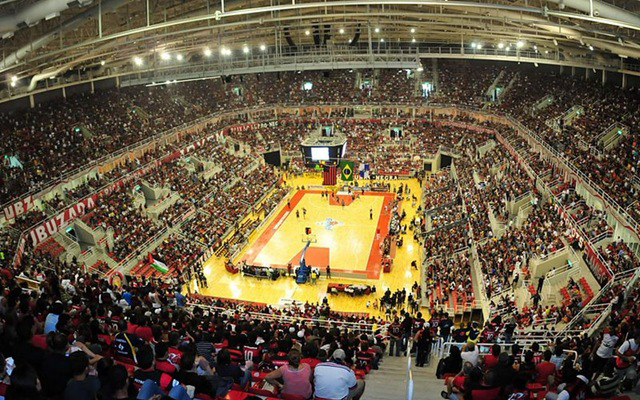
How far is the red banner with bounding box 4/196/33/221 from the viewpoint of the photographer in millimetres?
24422

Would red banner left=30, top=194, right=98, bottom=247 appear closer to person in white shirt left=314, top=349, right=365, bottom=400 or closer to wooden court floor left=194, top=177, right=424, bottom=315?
wooden court floor left=194, top=177, right=424, bottom=315

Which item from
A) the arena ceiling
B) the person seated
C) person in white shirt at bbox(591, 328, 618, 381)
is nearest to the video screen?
the arena ceiling

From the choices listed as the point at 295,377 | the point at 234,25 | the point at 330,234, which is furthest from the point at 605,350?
the point at 330,234

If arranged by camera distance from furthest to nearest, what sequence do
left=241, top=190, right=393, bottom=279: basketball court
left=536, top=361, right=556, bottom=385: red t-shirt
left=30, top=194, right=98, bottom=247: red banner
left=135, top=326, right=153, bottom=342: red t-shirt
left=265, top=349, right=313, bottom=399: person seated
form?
left=241, top=190, right=393, bottom=279: basketball court
left=30, top=194, right=98, bottom=247: red banner
left=135, top=326, right=153, bottom=342: red t-shirt
left=536, top=361, right=556, bottom=385: red t-shirt
left=265, top=349, right=313, bottom=399: person seated

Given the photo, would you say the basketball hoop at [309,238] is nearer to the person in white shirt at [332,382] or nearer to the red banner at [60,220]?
the red banner at [60,220]

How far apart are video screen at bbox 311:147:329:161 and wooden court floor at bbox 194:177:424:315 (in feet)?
10.9

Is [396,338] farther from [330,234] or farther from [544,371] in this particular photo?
[330,234]

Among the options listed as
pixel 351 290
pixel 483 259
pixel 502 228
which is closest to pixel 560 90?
pixel 502 228

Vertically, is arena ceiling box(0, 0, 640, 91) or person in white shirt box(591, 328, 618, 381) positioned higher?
arena ceiling box(0, 0, 640, 91)

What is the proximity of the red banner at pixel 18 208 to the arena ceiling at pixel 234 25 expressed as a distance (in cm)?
653

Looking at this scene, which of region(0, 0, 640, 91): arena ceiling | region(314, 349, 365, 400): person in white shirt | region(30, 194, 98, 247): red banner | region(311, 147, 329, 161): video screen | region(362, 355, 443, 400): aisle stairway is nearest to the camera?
region(314, 349, 365, 400): person in white shirt

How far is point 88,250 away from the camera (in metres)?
26.8

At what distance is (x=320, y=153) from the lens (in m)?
45.2

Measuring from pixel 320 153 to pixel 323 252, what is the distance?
14.9 metres
